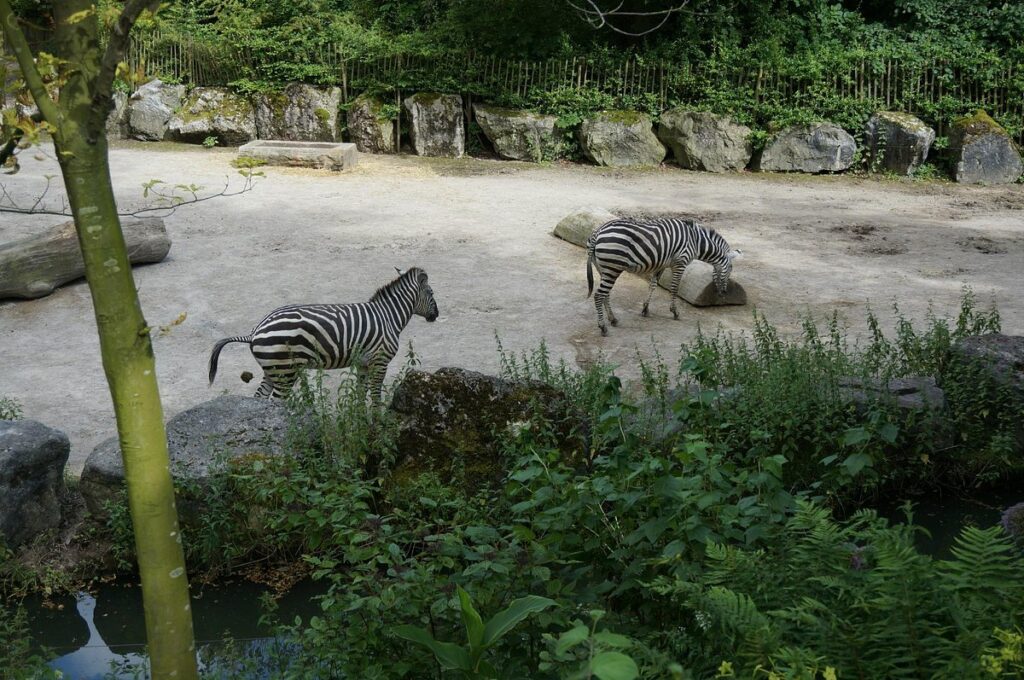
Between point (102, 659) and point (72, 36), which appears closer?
point (72, 36)

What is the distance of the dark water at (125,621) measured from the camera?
5.13m

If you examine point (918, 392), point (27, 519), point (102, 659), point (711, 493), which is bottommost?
point (102, 659)

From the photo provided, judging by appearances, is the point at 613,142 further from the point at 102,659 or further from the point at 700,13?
the point at 102,659

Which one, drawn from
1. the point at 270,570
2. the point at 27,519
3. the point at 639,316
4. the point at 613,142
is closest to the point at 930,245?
the point at 639,316

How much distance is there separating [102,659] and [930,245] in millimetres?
11091

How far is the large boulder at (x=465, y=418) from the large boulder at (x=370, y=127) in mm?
13489

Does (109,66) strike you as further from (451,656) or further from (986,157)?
(986,157)

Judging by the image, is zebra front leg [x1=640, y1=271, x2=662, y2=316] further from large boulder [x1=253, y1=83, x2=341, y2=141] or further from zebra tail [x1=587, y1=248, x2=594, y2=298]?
large boulder [x1=253, y1=83, x2=341, y2=141]

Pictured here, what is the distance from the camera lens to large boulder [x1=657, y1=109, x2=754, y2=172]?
18.0 metres

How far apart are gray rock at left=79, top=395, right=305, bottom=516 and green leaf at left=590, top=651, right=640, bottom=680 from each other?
4.04 metres

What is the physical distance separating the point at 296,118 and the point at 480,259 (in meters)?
8.35

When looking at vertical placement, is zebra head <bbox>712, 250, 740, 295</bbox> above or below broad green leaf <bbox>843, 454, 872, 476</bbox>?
below

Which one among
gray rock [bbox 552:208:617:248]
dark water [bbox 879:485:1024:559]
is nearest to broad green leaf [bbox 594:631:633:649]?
dark water [bbox 879:485:1024:559]

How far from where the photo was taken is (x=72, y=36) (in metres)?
3.00
